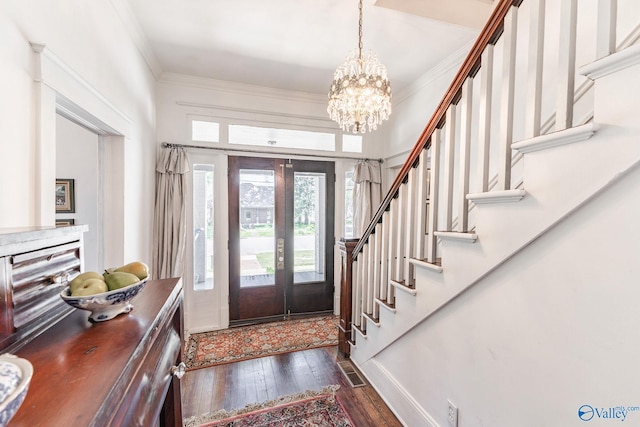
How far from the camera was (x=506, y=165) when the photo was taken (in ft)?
3.80

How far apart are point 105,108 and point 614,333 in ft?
9.09

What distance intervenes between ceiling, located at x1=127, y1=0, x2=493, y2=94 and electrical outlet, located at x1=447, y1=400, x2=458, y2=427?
2624 mm

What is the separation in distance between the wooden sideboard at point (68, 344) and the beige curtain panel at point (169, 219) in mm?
2320

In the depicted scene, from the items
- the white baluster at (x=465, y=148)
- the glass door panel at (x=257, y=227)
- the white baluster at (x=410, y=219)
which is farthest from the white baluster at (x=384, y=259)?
the glass door panel at (x=257, y=227)

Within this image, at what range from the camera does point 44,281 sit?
694 mm

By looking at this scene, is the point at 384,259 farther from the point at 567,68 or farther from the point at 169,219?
the point at 169,219

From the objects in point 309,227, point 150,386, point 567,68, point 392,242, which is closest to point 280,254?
point 309,227

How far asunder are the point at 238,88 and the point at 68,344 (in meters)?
3.34

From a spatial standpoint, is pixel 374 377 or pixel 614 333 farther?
pixel 374 377

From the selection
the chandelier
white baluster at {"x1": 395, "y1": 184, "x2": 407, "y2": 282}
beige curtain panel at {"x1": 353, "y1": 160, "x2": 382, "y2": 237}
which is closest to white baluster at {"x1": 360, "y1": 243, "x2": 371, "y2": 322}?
white baluster at {"x1": 395, "y1": 184, "x2": 407, "y2": 282}

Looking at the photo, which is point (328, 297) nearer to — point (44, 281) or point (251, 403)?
point (251, 403)

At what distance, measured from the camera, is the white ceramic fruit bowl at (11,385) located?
1.18ft

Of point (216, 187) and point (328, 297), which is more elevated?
point (216, 187)

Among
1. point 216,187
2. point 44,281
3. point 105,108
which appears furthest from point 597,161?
point 216,187
